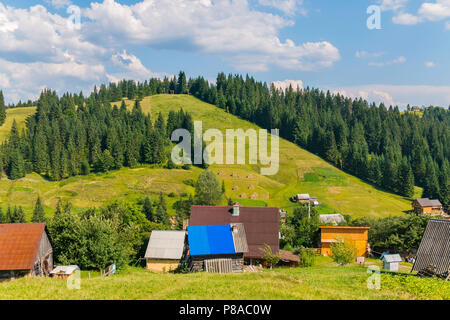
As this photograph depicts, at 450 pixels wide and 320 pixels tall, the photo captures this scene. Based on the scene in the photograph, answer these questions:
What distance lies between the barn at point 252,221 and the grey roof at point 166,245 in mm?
2514

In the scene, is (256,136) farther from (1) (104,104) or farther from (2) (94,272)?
(2) (94,272)

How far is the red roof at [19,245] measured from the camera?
2791 cm

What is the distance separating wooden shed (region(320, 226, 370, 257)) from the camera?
46750mm

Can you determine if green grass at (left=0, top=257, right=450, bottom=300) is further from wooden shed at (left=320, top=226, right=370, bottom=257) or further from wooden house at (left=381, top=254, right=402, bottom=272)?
wooden shed at (left=320, top=226, right=370, bottom=257)

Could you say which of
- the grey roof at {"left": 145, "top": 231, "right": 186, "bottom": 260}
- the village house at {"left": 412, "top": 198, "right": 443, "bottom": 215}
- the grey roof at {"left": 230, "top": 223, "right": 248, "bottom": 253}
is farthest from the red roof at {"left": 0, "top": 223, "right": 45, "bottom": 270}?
the village house at {"left": 412, "top": 198, "right": 443, "bottom": 215}

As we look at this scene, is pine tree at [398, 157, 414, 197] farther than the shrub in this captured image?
Yes

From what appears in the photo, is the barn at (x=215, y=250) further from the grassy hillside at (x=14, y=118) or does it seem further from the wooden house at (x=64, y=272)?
the grassy hillside at (x=14, y=118)

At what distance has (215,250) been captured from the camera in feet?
102

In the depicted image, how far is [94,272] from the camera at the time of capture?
31578mm

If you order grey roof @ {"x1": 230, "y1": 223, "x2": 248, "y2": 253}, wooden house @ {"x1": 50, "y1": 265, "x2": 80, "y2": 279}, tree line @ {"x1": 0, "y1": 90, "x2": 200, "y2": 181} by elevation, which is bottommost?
wooden house @ {"x1": 50, "y1": 265, "x2": 80, "y2": 279}

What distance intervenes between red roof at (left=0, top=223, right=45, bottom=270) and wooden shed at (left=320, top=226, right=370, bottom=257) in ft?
114

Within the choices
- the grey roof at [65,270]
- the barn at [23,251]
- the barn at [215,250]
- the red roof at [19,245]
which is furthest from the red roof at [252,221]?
the red roof at [19,245]
